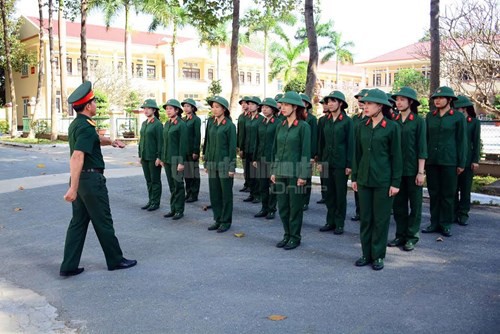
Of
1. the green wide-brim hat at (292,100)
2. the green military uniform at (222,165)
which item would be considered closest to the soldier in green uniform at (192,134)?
the green military uniform at (222,165)

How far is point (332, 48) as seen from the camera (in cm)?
5306

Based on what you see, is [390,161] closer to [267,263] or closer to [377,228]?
[377,228]

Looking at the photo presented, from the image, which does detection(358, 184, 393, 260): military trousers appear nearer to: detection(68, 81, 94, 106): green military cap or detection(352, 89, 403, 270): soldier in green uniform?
detection(352, 89, 403, 270): soldier in green uniform

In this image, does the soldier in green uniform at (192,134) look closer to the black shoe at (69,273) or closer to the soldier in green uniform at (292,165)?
the soldier in green uniform at (292,165)

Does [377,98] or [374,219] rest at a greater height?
[377,98]

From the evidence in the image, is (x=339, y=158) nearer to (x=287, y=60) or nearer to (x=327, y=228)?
(x=327, y=228)

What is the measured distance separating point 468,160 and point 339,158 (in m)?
2.13

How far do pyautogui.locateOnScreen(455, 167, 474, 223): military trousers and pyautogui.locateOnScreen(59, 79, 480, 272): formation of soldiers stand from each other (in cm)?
2

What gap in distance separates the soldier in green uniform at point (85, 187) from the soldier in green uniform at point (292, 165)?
215 centimetres

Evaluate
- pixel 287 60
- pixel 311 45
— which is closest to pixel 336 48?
pixel 287 60

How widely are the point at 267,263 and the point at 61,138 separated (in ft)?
81.2

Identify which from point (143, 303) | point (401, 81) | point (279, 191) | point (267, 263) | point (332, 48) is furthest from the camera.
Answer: point (332, 48)

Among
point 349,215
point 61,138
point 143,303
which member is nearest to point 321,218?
point 349,215

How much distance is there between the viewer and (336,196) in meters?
7.71
